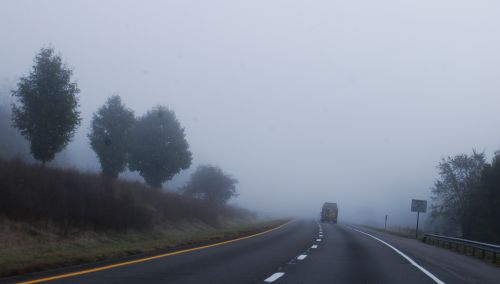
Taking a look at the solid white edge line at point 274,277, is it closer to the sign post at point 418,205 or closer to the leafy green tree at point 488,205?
the sign post at point 418,205

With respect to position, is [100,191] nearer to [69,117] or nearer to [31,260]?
[69,117]

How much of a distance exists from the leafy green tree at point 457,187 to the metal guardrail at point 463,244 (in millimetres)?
23479

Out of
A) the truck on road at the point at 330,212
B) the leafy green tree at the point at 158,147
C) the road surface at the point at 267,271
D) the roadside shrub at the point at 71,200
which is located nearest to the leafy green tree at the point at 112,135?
the leafy green tree at the point at 158,147

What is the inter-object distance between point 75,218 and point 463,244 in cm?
1995

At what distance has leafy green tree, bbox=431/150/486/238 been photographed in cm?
7156

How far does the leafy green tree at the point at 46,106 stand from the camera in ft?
132

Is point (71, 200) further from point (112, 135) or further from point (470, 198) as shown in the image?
point (470, 198)

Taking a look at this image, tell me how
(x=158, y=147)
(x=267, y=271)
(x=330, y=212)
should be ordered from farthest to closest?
(x=330, y=212), (x=158, y=147), (x=267, y=271)

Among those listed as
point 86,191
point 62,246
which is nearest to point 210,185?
point 86,191

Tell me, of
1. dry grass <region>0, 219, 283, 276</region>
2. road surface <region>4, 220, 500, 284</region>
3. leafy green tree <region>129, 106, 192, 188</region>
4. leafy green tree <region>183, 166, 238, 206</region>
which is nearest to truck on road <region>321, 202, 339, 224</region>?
leafy green tree <region>183, 166, 238, 206</region>

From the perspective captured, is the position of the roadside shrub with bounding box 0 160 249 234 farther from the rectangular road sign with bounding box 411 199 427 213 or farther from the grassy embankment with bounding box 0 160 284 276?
the rectangular road sign with bounding box 411 199 427 213

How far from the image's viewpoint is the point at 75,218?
3238 cm

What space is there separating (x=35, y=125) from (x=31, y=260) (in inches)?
1006

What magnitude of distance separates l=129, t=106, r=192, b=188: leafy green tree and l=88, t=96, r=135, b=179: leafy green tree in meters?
3.97
